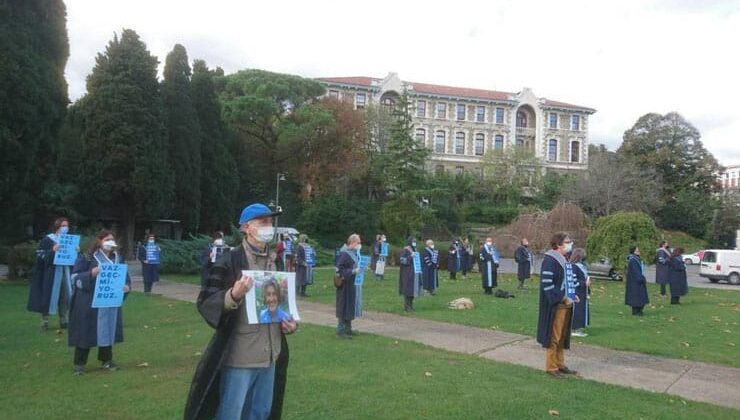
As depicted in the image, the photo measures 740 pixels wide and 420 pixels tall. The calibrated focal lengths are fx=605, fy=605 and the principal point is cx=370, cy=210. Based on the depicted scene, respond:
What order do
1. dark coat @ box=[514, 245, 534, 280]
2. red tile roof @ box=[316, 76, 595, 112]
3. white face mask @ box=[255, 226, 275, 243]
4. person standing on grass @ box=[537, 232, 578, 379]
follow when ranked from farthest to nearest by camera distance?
red tile roof @ box=[316, 76, 595, 112] → dark coat @ box=[514, 245, 534, 280] → person standing on grass @ box=[537, 232, 578, 379] → white face mask @ box=[255, 226, 275, 243]

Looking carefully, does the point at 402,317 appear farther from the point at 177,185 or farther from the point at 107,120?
the point at 177,185

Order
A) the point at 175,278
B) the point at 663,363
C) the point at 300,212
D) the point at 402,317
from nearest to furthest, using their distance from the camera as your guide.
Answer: the point at 663,363 < the point at 402,317 < the point at 175,278 < the point at 300,212

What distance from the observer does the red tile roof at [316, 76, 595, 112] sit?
8075cm

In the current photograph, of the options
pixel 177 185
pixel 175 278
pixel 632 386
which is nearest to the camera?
pixel 632 386

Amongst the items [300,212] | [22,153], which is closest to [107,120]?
[22,153]

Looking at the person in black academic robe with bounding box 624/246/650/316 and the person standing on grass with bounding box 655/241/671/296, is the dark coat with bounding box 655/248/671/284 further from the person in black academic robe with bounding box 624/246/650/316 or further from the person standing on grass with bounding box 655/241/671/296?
the person in black academic robe with bounding box 624/246/650/316

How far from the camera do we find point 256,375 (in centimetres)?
441

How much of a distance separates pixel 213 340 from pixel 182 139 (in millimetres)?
37122

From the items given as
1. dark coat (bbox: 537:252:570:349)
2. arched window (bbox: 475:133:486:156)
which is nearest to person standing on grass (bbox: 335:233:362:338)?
dark coat (bbox: 537:252:570:349)

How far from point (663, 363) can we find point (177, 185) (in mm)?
34167

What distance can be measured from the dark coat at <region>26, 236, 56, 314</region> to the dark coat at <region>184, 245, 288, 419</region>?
8.88m

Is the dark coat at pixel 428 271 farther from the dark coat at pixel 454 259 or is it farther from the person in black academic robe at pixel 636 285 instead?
the dark coat at pixel 454 259

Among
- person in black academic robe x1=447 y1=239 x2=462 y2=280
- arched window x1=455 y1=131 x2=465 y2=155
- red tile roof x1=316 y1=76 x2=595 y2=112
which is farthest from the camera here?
arched window x1=455 y1=131 x2=465 y2=155

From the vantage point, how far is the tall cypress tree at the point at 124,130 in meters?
33.7
